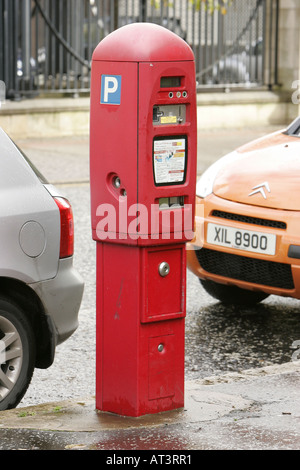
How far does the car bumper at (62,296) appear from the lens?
4957 mm

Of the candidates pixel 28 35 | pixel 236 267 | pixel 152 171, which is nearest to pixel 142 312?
pixel 152 171

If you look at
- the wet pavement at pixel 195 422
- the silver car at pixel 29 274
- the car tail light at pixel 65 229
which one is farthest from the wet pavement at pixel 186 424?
the car tail light at pixel 65 229

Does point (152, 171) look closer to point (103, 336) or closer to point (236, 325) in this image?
point (103, 336)

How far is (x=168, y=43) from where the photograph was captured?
4.38 meters

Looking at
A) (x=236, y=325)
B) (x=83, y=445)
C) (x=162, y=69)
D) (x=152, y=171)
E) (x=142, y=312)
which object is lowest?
(x=236, y=325)

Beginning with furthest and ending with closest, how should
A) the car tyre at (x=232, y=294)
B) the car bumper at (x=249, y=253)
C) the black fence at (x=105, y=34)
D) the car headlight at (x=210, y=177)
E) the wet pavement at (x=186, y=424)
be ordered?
the black fence at (x=105, y=34) < the car tyre at (x=232, y=294) < the car headlight at (x=210, y=177) < the car bumper at (x=249, y=253) < the wet pavement at (x=186, y=424)

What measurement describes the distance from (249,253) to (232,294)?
2.95ft

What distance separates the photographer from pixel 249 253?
6.41 metres

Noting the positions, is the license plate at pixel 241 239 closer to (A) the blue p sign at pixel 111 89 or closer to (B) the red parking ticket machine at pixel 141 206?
(B) the red parking ticket machine at pixel 141 206

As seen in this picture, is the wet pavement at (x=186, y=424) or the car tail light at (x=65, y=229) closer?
the wet pavement at (x=186, y=424)

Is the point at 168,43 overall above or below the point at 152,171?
above

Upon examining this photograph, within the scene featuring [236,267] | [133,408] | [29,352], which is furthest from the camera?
[236,267]

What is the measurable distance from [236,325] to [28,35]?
1041 centimetres

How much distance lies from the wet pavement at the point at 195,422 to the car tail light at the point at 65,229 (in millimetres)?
687
